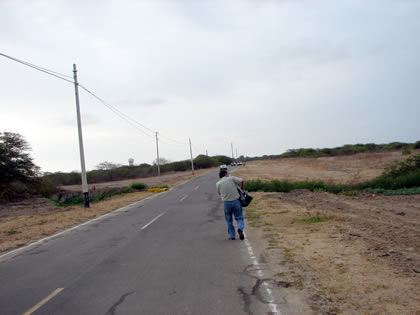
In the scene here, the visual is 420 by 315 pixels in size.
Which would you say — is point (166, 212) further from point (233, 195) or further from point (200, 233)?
point (233, 195)

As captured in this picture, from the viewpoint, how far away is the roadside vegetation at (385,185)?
62.0 ft

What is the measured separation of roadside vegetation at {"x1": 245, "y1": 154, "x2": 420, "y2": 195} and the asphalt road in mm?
11663

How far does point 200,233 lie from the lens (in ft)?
32.9

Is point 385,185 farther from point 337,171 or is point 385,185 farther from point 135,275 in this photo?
point 337,171

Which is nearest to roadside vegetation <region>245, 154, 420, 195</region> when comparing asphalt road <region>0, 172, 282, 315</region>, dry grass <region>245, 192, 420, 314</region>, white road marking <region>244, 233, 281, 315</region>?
dry grass <region>245, 192, 420, 314</region>

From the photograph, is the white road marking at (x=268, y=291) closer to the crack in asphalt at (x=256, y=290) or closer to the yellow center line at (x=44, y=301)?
the crack in asphalt at (x=256, y=290)

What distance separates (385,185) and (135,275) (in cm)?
1771

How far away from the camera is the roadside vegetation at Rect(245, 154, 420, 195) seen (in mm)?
18895

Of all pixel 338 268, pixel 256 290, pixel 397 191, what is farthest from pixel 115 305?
pixel 397 191

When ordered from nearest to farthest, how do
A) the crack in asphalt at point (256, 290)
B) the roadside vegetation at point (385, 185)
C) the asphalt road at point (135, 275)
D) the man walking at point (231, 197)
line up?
the crack in asphalt at point (256, 290), the asphalt road at point (135, 275), the man walking at point (231, 197), the roadside vegetation at point (385, 185)

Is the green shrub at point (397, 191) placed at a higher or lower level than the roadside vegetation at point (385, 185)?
lower

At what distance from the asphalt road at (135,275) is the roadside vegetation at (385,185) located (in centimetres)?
1166

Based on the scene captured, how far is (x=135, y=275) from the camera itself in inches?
248

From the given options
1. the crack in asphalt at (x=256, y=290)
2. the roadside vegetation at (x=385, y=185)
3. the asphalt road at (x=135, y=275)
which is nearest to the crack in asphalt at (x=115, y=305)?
the asphalt road at (x=135, y=275)
